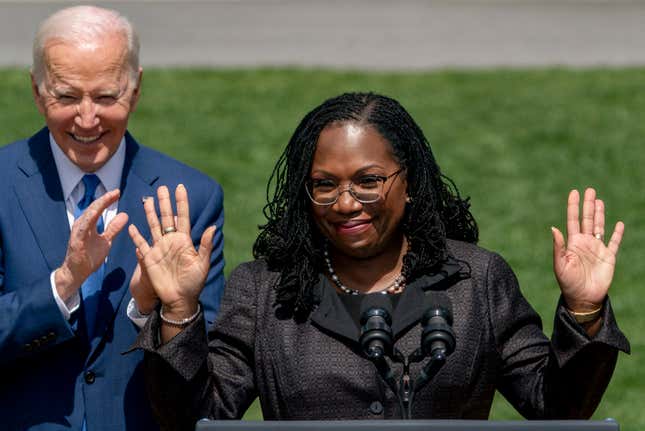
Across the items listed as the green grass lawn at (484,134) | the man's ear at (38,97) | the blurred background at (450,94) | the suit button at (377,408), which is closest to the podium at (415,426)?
the suit button at (377,408)

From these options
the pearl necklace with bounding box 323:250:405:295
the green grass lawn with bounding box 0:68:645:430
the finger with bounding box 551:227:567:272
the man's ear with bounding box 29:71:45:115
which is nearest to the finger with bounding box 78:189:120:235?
the man's ear with bounding box 29:71:45:115

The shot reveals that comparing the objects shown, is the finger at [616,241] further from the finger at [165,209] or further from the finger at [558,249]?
the finger at [165,209]

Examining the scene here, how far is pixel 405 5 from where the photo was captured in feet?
46.3

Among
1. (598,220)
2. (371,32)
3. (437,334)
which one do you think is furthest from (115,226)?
(371,32)

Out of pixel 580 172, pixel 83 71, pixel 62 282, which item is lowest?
pixel 580 172

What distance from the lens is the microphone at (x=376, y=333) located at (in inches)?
Result: 167

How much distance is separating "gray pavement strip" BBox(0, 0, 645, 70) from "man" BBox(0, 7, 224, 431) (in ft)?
23.7

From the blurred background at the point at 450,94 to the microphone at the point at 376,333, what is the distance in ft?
12.4

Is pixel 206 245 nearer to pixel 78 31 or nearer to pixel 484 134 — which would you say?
pixel 78 31

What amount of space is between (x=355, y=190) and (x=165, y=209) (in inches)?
19.9

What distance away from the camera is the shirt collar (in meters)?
5.00

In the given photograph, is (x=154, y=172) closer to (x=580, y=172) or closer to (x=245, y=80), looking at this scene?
(x=580, y=172)

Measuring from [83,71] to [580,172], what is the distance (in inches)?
235

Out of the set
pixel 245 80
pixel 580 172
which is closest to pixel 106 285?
pixel 580 172
